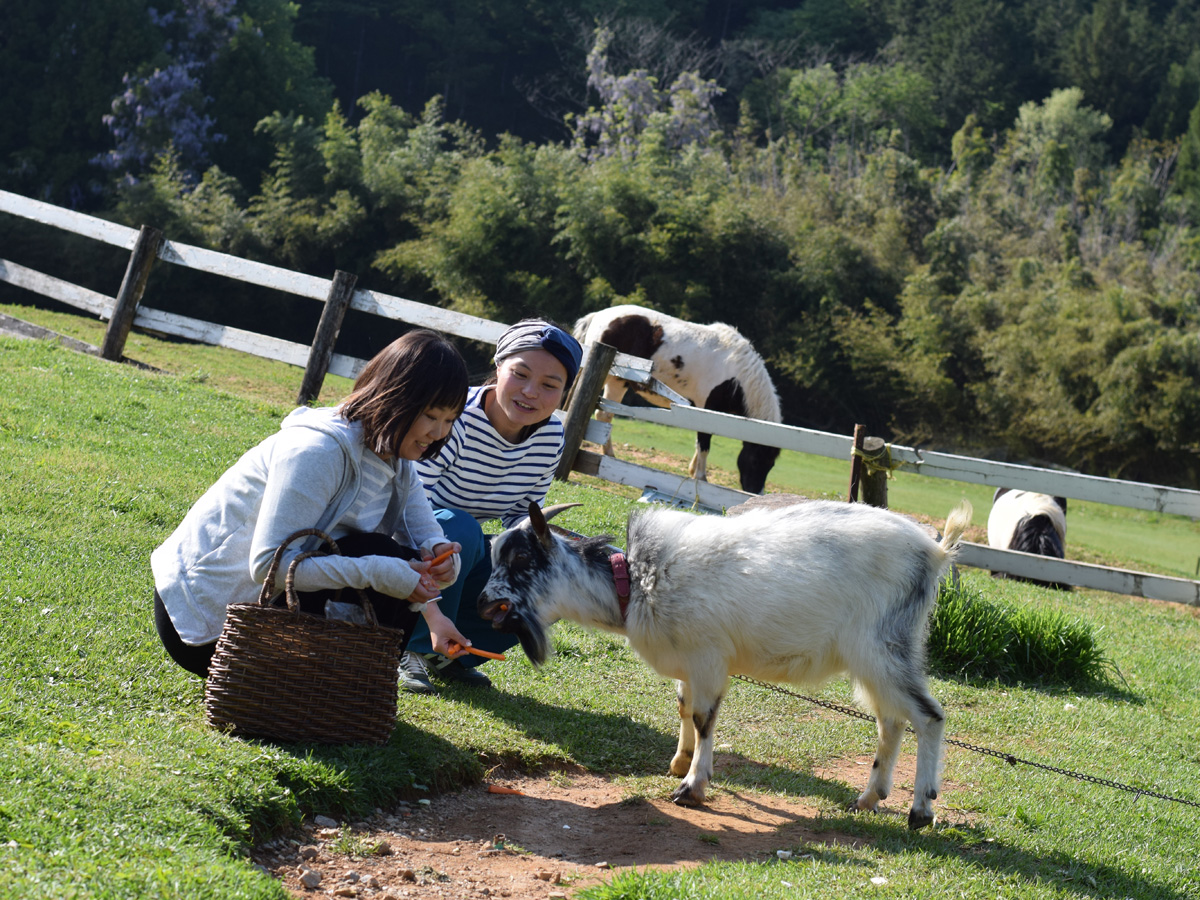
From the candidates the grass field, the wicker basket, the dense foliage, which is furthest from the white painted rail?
the dense foliage

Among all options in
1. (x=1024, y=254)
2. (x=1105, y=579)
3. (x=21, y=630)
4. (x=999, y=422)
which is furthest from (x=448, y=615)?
(x=1024, y=254)

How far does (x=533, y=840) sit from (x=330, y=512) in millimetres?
1355

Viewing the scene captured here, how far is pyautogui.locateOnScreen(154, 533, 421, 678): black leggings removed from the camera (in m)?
3.65

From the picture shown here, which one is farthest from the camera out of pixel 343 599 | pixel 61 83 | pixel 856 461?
pixel 61 83

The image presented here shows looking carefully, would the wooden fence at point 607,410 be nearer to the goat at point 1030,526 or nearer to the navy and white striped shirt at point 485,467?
the goat at point 1030,526

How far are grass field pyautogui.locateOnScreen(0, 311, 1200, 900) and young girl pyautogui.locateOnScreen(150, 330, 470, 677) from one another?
0.48 meters

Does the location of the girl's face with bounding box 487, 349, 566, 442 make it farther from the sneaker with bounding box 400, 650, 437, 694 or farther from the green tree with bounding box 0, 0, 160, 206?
the green tree with bounding box 0, 0, 160, 206

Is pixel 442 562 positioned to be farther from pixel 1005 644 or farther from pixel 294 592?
pixel 1005 644

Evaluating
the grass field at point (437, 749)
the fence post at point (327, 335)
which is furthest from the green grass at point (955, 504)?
the grass field at point (437, 749)

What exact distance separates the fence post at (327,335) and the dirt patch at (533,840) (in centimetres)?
753

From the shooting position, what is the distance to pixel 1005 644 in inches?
253

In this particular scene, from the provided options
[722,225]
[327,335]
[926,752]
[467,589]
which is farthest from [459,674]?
[722,225]

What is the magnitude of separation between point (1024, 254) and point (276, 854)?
980 inches

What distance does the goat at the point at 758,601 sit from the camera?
4.04 metres
